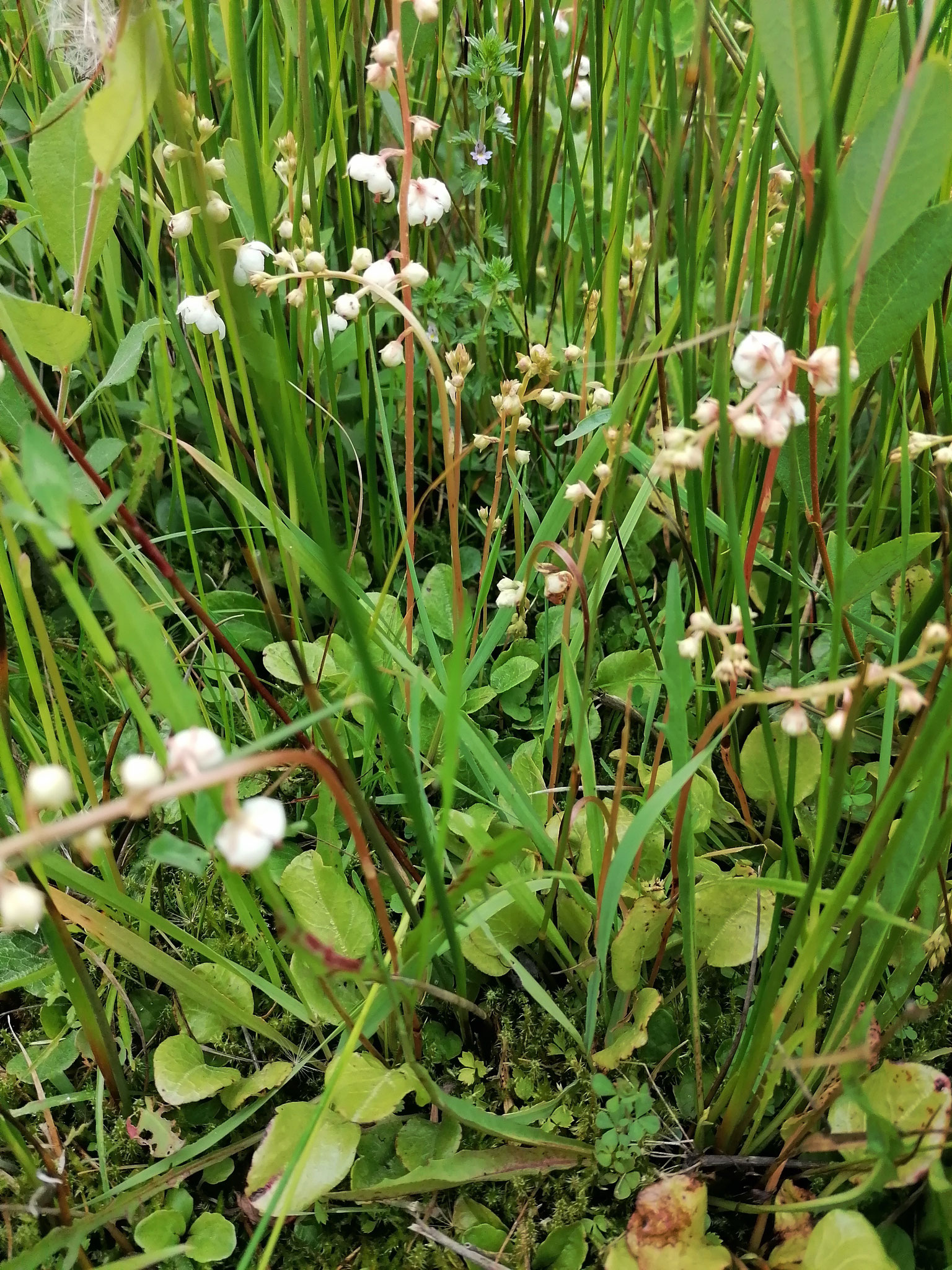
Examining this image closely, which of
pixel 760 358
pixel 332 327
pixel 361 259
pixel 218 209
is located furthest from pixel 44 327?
pixel 760 358

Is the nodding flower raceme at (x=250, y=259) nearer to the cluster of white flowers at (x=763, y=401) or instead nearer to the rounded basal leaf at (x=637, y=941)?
the cluster of white flowers at (x=763, y=401)

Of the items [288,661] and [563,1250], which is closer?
[563,1250]

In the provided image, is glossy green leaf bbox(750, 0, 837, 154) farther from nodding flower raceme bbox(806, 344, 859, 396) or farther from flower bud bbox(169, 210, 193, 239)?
flower bud bbox(169, 210, 193, 239)

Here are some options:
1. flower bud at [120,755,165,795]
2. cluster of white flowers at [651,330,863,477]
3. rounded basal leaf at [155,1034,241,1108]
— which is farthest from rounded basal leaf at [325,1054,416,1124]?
cluster of white flowers at [651,330,863,477]

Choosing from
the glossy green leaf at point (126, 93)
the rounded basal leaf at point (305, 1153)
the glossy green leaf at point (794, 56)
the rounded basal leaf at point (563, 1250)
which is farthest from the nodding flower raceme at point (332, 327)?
the rounded basal leaf at point (563, 1250)

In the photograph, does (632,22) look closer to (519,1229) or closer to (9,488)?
(9,488)

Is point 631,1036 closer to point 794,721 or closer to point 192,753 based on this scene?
point 794,721
